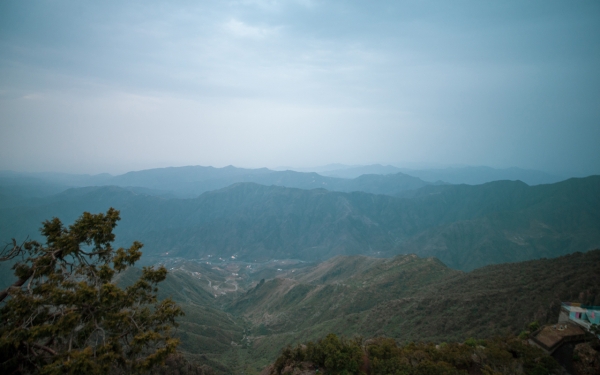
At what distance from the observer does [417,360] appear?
1986 centimetres

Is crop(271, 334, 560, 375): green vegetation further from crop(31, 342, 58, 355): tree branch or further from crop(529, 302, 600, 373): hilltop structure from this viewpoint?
crop(31, 342, 58, 355): tree branch

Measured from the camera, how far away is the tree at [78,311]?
1031cm

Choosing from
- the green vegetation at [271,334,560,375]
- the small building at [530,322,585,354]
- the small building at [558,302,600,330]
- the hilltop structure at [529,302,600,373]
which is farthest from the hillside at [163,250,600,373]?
the green vegetation at [271,334,560,375]

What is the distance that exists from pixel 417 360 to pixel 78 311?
20034mm

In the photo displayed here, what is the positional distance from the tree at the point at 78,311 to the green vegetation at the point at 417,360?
37.7 ft

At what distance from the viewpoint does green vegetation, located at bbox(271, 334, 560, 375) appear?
18141 millimetres

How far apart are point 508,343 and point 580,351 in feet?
12.7

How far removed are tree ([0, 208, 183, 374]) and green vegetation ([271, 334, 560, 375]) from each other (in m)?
11.5

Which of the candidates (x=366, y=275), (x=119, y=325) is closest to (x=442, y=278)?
(x=366, y=275)

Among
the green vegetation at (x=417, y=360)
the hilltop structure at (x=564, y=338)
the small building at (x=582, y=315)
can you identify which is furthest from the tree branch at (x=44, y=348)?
the small building at (x=582, y=315)

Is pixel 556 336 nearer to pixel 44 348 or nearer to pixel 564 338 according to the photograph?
pixel 564 338

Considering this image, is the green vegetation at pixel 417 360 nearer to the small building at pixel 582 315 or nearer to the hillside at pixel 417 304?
the small building at pixel 582 315

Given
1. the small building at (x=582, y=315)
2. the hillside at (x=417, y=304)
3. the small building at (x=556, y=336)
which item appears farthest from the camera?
the hillside at (x=417, y=304)

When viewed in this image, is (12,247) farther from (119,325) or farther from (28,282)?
(119,325)
